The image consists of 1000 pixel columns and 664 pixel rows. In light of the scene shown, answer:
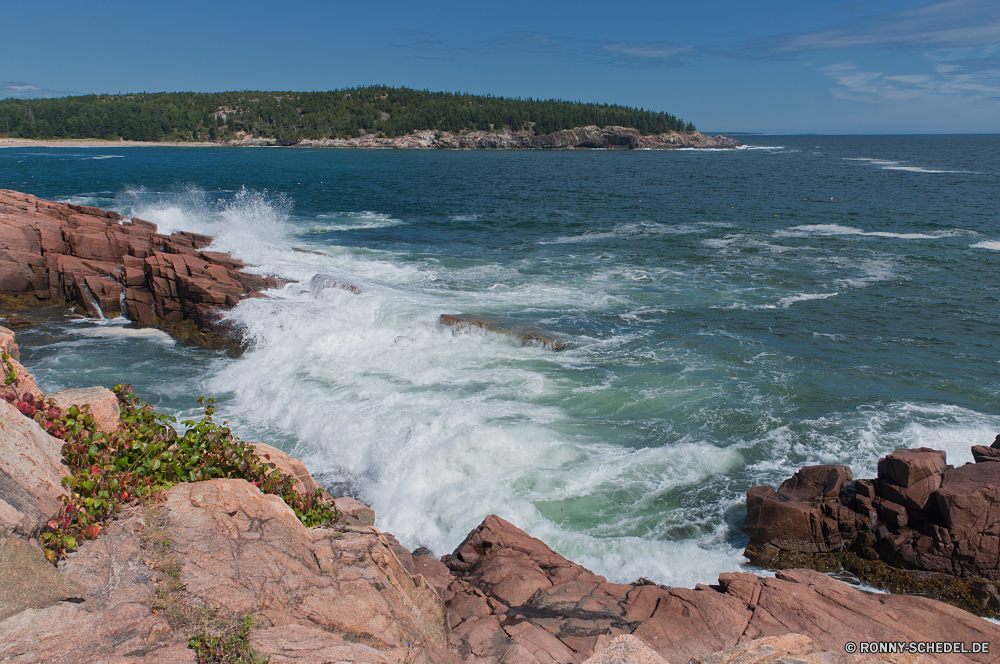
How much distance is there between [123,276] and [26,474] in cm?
1807

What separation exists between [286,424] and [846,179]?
238 feet

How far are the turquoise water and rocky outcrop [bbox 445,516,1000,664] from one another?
1.47m

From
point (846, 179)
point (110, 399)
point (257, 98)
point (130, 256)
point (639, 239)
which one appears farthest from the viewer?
point (257, 98)


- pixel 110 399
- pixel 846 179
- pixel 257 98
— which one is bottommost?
pixel 110 399

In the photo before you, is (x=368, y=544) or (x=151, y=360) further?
(x=151, y=360)

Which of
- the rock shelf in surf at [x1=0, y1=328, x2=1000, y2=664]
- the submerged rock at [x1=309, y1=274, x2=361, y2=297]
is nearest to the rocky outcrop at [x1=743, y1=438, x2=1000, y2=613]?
the rock shelf in surf at [x1=0, y1=328, x2=1000, y2=664]

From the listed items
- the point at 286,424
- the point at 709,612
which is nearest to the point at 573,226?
the point at 286,424

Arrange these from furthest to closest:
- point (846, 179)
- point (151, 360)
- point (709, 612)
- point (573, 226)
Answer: point (846, 179) < point (573, 226) < point (151, 360) < point (709, 612)

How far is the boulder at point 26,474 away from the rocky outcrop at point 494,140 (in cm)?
16438

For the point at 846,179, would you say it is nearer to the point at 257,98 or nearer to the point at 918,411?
the point at 918,411

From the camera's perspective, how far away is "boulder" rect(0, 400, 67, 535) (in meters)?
4.15

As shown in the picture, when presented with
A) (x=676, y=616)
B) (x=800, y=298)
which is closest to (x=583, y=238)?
(x=800, y=298)

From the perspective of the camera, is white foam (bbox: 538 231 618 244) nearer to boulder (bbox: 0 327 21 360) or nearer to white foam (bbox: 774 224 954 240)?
white foam (bbox: 774 224 954 240)

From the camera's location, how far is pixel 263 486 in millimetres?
6160
